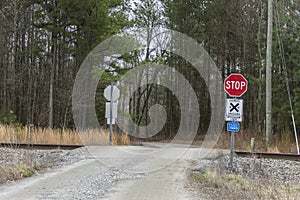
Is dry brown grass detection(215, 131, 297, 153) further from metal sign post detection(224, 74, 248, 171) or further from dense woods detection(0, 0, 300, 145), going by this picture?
metal sign post detection(224, 74, 248, 171)

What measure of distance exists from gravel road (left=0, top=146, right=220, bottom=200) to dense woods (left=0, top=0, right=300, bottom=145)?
11544 mm

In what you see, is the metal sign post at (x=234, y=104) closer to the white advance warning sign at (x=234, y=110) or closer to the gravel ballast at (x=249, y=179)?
the white advance warning sign at (x=234, y=110)

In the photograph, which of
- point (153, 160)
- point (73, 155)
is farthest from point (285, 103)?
point (73, 155)

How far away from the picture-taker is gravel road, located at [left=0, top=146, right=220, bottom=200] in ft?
23.4

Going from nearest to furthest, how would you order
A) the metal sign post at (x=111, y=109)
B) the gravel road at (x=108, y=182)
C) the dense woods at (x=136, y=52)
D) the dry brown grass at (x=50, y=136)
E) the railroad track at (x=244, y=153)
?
the gravel road at (x=108, y=182) < the railroad track at (x=244, y=153) < the dry brown grass at (x=50, y=136) < the metal sign post at (x=111, y=109) < the dense woods at (x=136, y=52)

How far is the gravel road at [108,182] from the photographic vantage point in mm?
7121

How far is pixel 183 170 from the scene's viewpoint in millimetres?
10727

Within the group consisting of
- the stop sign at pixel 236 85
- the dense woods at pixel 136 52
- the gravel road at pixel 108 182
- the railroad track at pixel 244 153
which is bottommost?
the gravel road at pixel 108 182

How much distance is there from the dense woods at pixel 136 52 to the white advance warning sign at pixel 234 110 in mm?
10878

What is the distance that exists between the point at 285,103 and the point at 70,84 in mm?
15870

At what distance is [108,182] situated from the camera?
337 inches

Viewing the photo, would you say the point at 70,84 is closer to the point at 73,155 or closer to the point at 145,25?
the point at 145,25

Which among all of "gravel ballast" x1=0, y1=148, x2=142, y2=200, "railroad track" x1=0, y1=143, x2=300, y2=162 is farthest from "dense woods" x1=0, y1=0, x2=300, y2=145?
"gravel ballast" x1=0, y1=148, x2=142, y2=200

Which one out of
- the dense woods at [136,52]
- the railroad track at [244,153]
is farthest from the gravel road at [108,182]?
the dense woods at [136,52]
